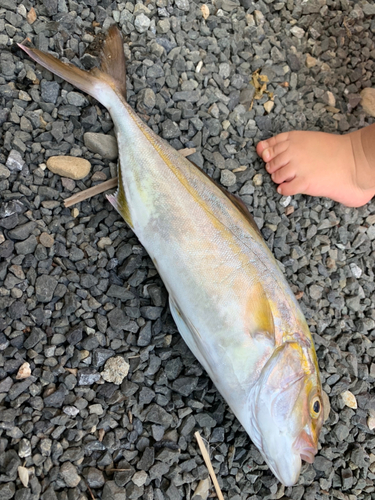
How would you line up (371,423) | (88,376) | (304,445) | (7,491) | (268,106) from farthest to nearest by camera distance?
(268,106)
(371,423)
(88,376)
(304,445)
(7,491)

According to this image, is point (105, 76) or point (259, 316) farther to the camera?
point (105, 76)

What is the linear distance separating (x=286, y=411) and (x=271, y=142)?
4.13ft

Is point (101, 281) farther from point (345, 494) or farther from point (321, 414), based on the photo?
point (345, 494)

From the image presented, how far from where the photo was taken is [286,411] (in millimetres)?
1462

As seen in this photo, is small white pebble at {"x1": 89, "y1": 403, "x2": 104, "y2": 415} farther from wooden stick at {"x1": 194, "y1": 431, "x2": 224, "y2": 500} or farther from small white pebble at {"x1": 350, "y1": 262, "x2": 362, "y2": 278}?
small white pebble at {"x1": 350, "y1": 262, "x2": 362, "y2": 278}

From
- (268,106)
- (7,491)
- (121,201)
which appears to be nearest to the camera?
(7,491)

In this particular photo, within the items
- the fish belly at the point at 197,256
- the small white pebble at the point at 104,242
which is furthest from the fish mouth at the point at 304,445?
the small white pebble at the point at 104,242

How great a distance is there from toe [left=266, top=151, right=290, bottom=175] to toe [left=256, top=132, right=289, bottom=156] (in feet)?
0.23

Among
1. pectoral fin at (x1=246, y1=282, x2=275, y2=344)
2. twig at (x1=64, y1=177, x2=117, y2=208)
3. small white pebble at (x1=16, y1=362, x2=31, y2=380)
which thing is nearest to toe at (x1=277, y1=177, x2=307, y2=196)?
pectoral fin at (x1=246, y1=282, x2=275, y2=344)

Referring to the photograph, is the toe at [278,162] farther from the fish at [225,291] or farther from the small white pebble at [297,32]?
the small white pebble at [297,32]

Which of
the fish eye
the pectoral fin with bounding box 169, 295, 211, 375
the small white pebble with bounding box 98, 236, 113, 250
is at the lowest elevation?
the fish eye

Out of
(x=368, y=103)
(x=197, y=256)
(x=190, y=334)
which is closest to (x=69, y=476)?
(x=190, y=334)

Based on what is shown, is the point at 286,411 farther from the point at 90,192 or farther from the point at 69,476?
the point at 90,192

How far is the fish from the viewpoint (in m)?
1.48
